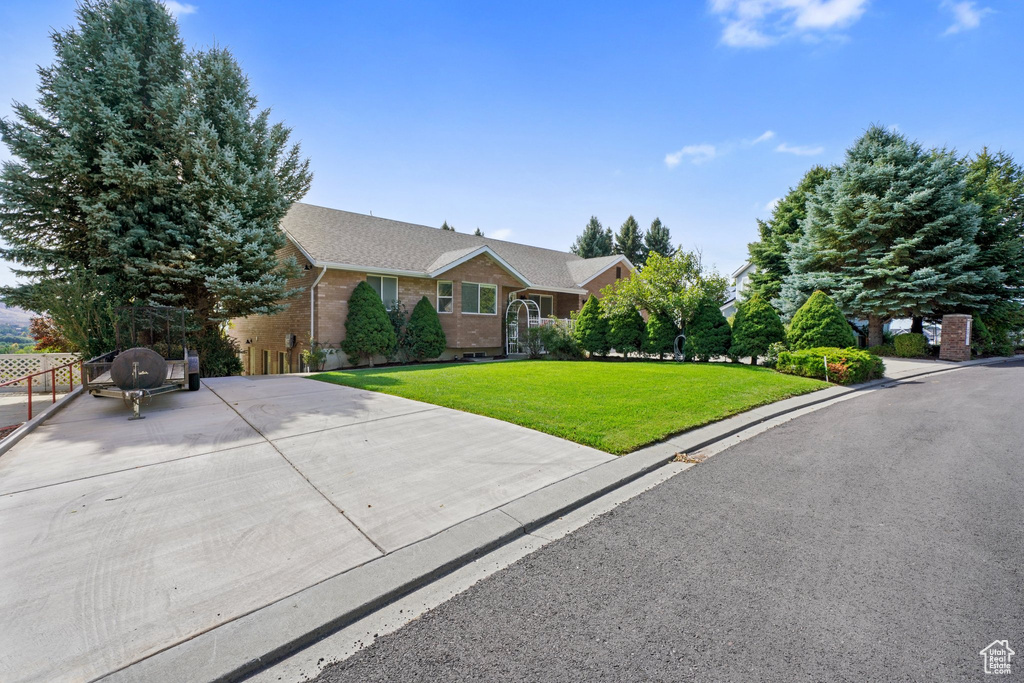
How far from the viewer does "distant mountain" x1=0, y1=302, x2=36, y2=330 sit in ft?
38.9

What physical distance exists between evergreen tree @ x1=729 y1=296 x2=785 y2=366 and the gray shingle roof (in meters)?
9.36

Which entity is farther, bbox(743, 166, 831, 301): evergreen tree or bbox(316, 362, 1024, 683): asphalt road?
bbox(743, 166, 831, 301): evergreen tree

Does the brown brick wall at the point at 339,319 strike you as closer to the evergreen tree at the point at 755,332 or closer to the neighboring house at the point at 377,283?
the neighboring house at the point at 377,283

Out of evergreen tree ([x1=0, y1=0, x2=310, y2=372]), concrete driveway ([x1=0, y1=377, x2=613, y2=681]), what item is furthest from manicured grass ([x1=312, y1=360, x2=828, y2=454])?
evergreen tree ([x1=0, y1=0, x2=310, y2=372])

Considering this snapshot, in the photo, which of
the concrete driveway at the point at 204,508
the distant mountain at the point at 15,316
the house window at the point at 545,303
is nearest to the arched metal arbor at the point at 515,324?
the house window at the point at 545,303

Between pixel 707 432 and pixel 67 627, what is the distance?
6.12 metres

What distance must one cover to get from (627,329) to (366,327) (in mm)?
9157

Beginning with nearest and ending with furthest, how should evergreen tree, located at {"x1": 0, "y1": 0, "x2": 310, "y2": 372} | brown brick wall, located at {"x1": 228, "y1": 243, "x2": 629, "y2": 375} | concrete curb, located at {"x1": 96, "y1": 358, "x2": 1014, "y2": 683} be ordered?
concrete curb, located at {"x1": 96, "y1": 358, "x2": 1014, "y2": 683}
evergreen tree, located at {"x1": 0, "y1": 0, "x2": 310, "y2": 372}
brown brick wall, located at {"x1": 228, "y1": 243, "x2": 629, "y2": 375}

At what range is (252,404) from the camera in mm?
7594

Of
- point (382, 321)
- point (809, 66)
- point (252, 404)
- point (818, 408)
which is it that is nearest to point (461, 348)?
point (382, 321)

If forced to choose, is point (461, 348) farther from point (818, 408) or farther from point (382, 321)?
point (818, 408)

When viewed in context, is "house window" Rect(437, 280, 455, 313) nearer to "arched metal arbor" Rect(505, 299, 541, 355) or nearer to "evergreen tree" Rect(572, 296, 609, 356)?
"arched metal arbor" Rect(505, 299, 541, 355)

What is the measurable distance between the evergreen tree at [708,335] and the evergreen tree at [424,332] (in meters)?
8.94

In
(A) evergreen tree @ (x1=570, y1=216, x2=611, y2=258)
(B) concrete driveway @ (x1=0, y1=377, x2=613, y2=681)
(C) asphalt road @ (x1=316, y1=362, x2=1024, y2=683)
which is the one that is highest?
(A) evergreen tree @ (x1=570, y1=216, x2=611, y2=258)
